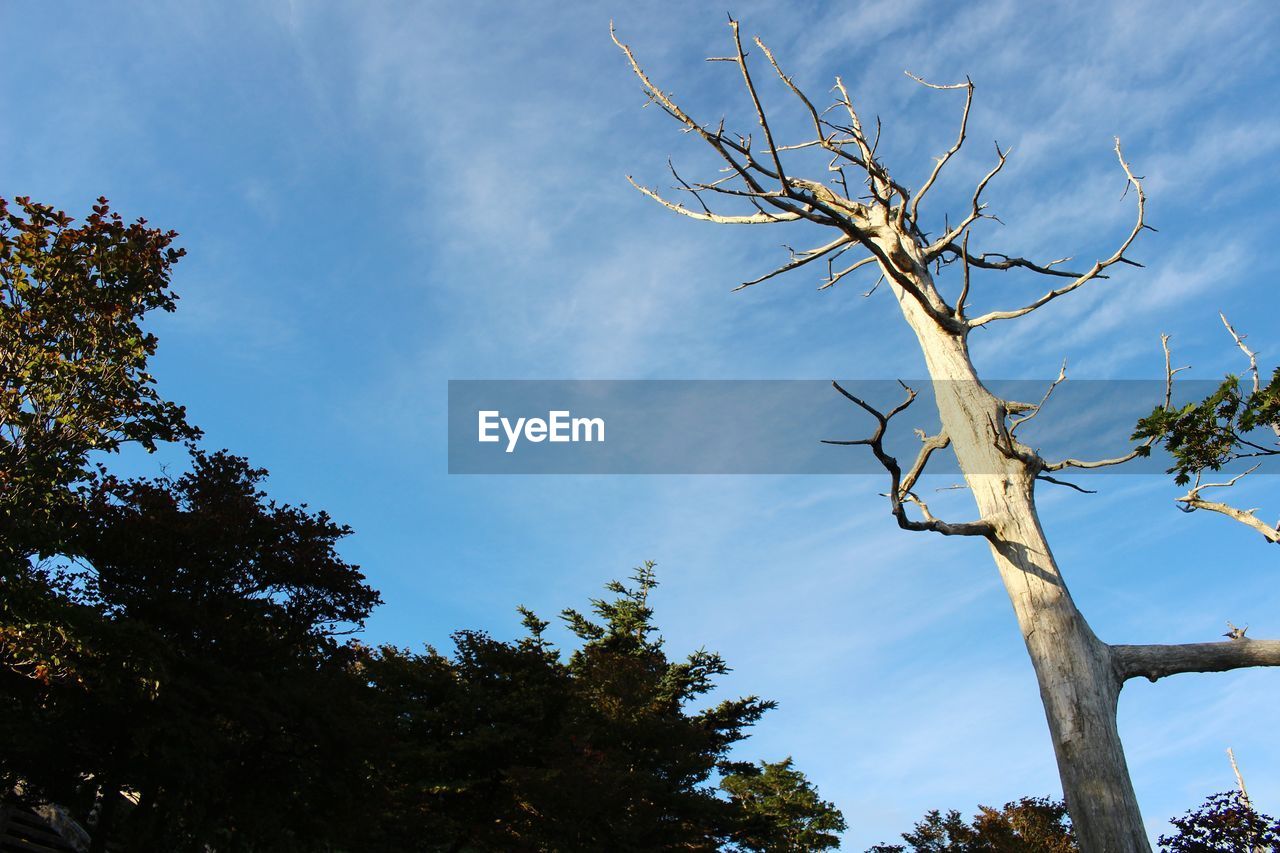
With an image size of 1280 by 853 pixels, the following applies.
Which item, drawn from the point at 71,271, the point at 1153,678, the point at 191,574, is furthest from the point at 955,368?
the point at 191,574

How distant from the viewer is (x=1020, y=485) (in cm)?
568

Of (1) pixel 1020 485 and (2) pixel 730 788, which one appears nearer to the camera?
(1) pixel 1020 485

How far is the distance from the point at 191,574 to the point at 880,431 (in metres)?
13.4

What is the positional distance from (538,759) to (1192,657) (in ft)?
63.8

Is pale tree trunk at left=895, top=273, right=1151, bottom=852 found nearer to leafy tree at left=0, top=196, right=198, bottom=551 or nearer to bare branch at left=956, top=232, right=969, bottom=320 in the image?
bare branch at left=956, top=232, right=969, bottom=320

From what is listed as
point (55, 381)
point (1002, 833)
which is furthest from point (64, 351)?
point (1002, 833)

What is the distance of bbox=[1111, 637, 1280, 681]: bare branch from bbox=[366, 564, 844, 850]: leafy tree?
14242 millimetres

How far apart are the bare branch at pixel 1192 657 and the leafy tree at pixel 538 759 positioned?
1424cm

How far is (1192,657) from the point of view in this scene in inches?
210

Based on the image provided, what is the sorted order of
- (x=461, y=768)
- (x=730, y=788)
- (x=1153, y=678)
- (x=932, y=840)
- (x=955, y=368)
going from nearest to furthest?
(x=1153, y=678), (x=955, y=368), (x=461, y=768), (x=932, y=840), (x=730, y=788)

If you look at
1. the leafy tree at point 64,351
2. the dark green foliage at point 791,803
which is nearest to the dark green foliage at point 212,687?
the leafy tree at point 64,351

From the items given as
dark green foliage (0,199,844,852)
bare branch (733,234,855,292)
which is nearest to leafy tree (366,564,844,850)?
dark green foliage (0,199,844,852)

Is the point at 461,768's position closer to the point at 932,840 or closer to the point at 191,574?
the point at 191,574

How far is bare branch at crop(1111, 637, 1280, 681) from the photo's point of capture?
5254 mm
